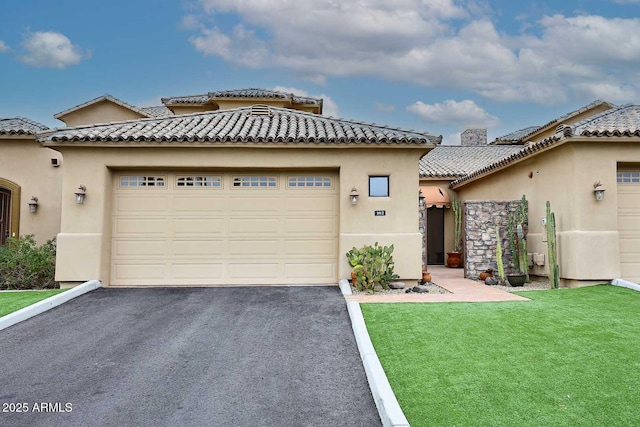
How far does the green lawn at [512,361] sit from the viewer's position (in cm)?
588

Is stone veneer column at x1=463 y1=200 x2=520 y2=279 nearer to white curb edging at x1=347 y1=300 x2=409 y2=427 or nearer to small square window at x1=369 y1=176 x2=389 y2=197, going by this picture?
small square window at x1=369 y1=176 x2=389 y2=197

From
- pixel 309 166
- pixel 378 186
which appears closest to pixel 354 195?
pixel 378 186

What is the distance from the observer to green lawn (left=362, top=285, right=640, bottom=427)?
19.3ft

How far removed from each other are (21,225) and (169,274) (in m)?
10.1

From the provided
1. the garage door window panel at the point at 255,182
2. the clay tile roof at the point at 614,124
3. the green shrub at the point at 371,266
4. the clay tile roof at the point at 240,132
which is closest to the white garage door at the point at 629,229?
the clay tile roof at the point at 614,124

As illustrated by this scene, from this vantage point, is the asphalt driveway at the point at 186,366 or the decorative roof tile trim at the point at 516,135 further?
the decorative roof tile trim at the point at 516,135

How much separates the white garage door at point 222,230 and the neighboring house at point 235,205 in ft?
0.12

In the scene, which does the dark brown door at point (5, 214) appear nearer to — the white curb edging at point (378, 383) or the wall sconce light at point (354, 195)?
the wall sconce light at point (354, 195)

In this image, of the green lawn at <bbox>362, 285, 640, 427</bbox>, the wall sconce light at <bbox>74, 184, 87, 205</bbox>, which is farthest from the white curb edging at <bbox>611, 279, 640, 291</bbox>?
the wall sconce light at <bbox>74, 184, 87, 205</bbox>

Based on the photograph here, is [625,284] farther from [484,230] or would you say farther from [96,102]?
[96,102]

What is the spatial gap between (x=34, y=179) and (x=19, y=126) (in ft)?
9.47

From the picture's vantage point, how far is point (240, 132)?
15.5 metres

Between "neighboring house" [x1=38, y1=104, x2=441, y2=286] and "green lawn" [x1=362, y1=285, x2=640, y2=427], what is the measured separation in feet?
14.3

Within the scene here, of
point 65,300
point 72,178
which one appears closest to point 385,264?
point 65,300
